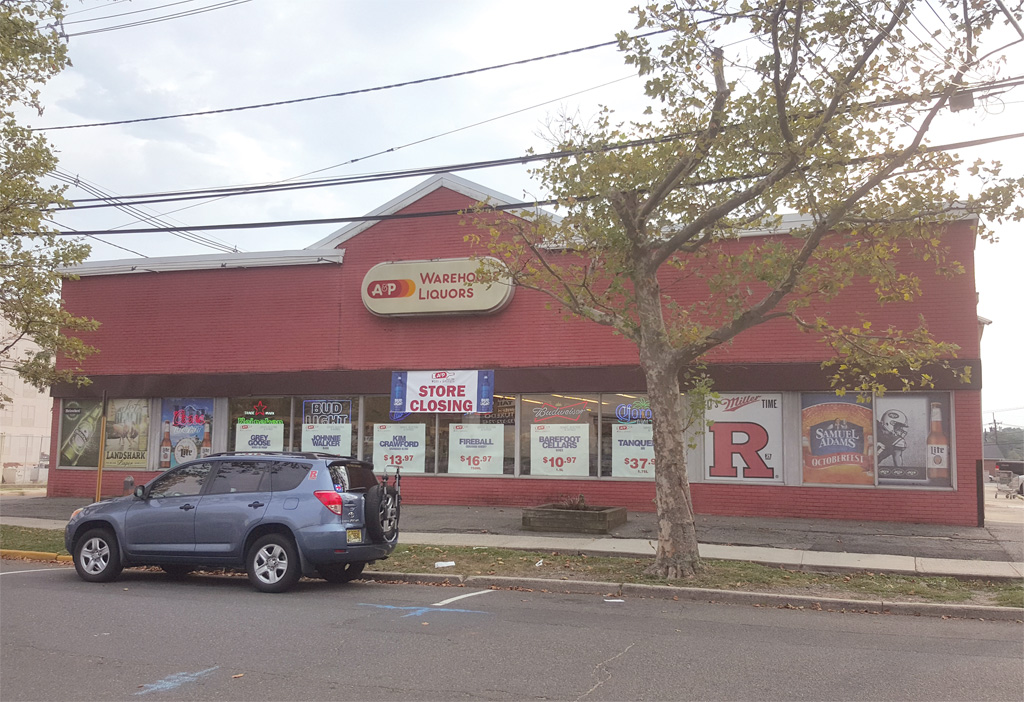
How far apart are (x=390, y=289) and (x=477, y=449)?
14.7ft

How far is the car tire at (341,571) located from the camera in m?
11.1

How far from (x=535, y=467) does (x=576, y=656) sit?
12.2 meters

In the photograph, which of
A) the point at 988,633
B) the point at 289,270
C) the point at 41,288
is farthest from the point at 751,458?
the point at 41,288

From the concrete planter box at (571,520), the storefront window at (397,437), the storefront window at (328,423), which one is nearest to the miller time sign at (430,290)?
the storefront window at (397,437)

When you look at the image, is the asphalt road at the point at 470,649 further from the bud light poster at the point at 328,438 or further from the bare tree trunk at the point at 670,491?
the bud light poster at the point at 328,438

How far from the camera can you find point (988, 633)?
8320mm

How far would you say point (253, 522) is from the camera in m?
10.3

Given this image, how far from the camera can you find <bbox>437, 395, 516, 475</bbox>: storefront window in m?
19.5

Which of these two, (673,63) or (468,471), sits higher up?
(673,63)

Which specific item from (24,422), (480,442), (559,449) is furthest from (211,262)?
(24,422)

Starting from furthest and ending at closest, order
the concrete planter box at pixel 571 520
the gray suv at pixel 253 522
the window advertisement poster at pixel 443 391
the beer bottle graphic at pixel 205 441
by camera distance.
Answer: the beer bottle graphic at pixel 205 441, the window advertisement poster at pixel 443 391, the concrete planter box at pixel 571 520, the gray suv at pixel 253 522

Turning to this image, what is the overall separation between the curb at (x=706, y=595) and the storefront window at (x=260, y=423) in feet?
34.4

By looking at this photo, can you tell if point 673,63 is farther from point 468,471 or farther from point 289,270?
point 289,270

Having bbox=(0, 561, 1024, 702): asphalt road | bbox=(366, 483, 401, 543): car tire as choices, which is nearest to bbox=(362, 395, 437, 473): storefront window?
bbox=(366, 483, 401, 543): car tire
